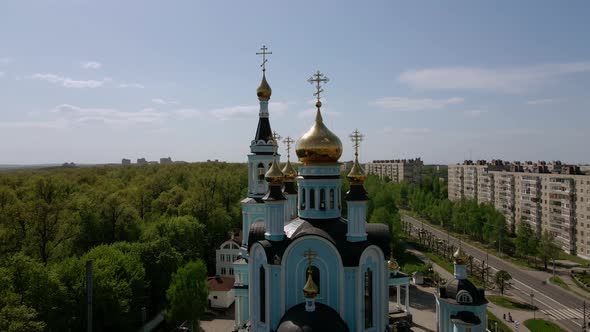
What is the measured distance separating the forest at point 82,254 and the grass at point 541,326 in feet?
76.3

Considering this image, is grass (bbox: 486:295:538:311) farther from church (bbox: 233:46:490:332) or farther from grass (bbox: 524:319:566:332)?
church (bbox: 233:46:490:332)

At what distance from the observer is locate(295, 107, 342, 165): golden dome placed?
17500 millimetres

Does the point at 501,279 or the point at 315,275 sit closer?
the point at 315,275

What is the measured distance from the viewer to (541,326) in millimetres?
26359

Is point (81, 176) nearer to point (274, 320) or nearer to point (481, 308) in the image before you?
point (274, 320)

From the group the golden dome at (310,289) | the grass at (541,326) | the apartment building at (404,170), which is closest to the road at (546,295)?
the grass at (541,326)

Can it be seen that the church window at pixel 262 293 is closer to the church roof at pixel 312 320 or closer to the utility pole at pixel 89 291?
the church roof at pixel 312 320

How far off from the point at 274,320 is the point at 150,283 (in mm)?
15011

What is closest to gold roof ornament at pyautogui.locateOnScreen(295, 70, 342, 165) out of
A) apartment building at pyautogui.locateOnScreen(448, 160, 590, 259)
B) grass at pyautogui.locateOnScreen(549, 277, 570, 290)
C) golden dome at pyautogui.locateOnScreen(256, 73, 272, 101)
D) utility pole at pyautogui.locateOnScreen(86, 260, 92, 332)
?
golden dome at pyautogui.locateOnScreen(256, 73, 272, 101)

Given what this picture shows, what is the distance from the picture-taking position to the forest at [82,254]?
60.6 ft

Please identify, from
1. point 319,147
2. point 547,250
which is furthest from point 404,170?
point 319,147

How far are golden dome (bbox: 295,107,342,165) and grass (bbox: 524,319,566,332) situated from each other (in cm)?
1860

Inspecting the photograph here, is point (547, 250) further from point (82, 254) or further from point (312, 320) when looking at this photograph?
point (82, 254)

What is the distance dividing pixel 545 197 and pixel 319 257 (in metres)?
44.4
